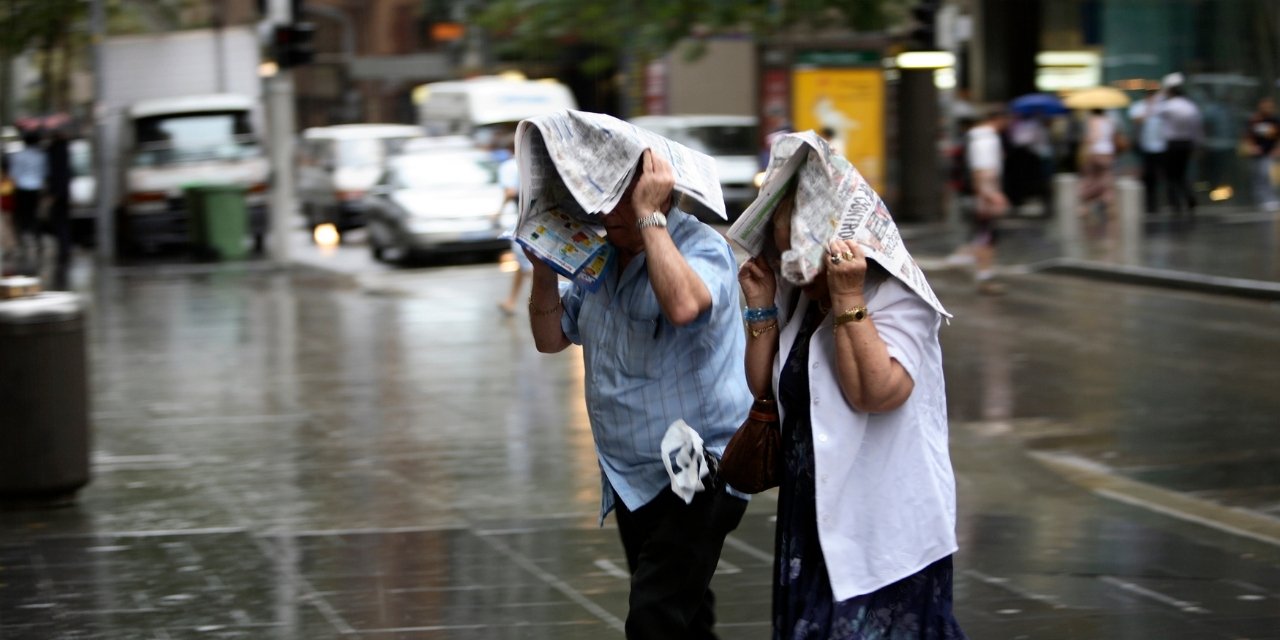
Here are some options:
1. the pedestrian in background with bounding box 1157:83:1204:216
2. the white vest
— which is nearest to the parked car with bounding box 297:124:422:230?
the pedestrian in background with bounding box 1157:83:1204:216

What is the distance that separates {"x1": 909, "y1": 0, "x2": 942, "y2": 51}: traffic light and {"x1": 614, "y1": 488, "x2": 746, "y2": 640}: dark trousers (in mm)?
18160

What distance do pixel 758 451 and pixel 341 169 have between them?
26.3 meters

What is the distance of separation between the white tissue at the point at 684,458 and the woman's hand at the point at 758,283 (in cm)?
44

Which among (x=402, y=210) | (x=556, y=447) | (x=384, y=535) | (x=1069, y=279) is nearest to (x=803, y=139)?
(x=384, y=535)

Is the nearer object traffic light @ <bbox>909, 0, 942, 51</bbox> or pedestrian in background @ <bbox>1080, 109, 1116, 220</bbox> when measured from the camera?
traffic light @ <bbox>909, 0, 942, 51</bbox>

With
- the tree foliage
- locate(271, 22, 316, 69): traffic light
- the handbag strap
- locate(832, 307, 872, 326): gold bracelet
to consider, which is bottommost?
the handbag strap

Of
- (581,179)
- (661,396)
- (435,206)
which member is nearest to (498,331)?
(435,206)

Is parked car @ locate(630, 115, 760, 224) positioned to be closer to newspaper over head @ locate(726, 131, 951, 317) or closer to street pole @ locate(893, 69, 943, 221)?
street pole @ locate(893, 69, 943, 221)

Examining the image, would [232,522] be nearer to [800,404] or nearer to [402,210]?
[800,404]

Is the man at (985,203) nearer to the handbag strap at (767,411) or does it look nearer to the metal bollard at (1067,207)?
the metal bollard at (1067,207)

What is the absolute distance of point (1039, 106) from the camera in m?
29.1

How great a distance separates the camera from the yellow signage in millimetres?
28406

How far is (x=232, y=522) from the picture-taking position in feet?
24.1

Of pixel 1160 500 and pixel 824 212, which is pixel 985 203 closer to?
pixel 1160 500
